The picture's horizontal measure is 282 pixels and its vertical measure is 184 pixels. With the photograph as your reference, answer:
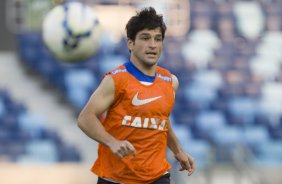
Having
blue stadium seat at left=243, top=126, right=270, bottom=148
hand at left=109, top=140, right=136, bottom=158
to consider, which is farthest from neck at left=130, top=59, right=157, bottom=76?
blue stadium seat at left=243, top=126, right=270, bottom=148

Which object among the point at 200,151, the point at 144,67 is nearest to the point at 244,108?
the point at 200,151

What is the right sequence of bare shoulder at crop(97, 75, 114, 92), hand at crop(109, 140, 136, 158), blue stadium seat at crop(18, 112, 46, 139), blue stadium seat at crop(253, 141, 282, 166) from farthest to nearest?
blue stadium seat at crop(253, 141, 282, 166) → blue stadium seat at crop(18, 112, 46, 139) → bare shoulder at crop(97, 75, 114, 92) → hand at crop(109, 140, 136, 158)

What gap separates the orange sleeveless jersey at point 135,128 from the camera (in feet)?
13.6

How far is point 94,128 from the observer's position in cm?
401

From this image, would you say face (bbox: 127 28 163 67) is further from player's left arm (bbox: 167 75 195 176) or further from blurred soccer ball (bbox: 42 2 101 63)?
blurred soccer ball (bbox: 42 2 101 63)

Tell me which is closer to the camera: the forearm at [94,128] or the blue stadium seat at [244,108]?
the forearm at [94,128]

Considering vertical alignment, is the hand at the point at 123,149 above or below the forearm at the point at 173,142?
above

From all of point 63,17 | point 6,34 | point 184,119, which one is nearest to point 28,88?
point 6,34

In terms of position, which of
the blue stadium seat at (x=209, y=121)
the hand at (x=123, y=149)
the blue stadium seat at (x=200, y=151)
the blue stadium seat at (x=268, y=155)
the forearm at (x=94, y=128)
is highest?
the forearm at (x=94, y=128)

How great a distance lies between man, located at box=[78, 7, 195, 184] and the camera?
Answer: 4109 mm

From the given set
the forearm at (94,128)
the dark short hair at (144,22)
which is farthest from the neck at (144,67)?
the forearm at (94,128)

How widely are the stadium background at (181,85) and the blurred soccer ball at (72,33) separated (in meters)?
2.49

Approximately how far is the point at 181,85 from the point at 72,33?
3514mm

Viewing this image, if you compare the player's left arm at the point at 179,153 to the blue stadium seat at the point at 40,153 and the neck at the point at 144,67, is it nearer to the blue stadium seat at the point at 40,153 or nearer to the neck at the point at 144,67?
the neck at the point at 144,67
